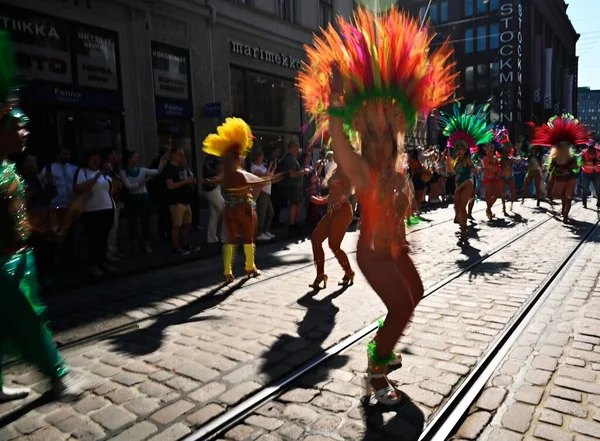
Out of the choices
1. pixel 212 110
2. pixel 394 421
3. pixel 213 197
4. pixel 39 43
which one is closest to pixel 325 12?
pixel 212 110

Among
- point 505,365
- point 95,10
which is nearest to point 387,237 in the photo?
point 505,365

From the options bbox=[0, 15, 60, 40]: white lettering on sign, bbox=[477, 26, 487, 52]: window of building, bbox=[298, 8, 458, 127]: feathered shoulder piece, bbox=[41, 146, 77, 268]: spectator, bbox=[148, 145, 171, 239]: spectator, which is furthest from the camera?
bbox=[477, 26, 487, 52]: window of building

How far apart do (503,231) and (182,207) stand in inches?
274

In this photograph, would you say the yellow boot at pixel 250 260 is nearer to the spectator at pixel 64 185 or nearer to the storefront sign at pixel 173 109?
the spectator at pixel 64 185

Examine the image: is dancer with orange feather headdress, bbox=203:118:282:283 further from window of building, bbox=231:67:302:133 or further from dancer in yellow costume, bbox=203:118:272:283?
window of building, bbox=231:67:302:133

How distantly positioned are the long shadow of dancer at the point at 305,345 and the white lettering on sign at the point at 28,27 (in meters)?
9.77

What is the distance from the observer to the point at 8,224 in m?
2.83

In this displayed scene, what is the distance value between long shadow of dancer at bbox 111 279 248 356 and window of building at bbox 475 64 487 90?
154 ft

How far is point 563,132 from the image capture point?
34.7 feet

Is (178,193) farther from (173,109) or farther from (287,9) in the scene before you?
(287,9)

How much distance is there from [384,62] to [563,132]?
31.9 ft

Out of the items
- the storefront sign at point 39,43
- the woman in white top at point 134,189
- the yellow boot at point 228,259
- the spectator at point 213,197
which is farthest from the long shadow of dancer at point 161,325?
the storefront sign at point 39,43

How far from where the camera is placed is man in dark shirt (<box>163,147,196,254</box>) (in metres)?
8.09

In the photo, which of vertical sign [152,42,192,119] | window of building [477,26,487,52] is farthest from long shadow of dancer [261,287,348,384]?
window of building [477,26,487,52]
